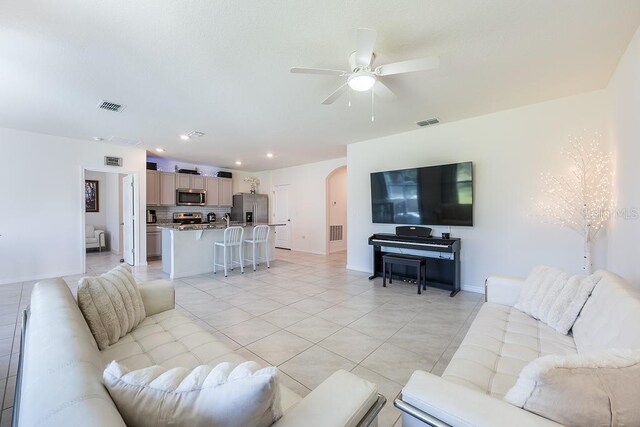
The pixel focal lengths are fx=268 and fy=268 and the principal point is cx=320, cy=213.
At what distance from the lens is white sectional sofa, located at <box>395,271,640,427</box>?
0.94 meters

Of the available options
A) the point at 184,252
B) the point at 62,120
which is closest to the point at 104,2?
the point at 62,120

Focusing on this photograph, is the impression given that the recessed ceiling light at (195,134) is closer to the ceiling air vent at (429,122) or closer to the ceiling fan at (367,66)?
the ceiling fan at (367,66)

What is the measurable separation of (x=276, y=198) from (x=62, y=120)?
5584 millimetres

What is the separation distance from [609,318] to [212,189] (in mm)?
8330

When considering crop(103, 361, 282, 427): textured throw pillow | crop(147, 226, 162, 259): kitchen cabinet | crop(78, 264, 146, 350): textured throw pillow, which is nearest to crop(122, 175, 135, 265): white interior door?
crop(147, 226, 162, 259): kitchen cabinet

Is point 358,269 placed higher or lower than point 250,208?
lower

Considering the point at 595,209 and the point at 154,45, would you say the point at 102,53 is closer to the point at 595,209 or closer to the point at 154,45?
the point at 154,45

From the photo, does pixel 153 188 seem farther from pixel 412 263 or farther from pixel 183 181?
pixel 412 263

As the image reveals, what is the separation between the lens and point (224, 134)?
4.84 metres

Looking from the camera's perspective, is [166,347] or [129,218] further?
[129,218]

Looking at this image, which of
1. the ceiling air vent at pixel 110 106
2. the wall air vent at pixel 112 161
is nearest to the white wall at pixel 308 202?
the wall air vent at pixel 112 161

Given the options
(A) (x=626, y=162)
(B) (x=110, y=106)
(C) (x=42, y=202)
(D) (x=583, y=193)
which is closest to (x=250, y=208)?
(C) (x=42, y=202)

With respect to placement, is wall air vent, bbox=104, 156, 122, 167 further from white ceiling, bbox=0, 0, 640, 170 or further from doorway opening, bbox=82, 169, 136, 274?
white ceiling, bbox=0, 0, 640, 170

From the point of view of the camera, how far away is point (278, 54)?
239 centimetres
